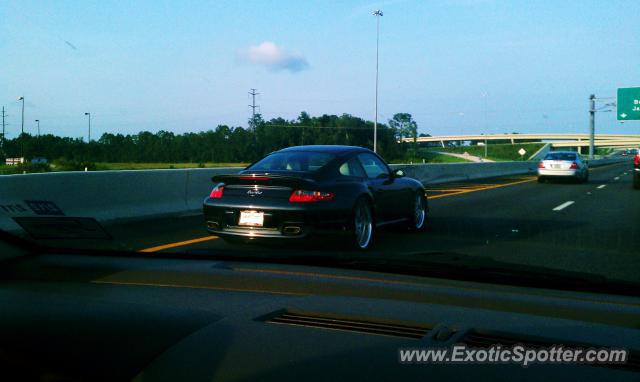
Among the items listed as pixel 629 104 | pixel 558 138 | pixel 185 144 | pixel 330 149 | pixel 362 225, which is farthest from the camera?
pixel 558 138

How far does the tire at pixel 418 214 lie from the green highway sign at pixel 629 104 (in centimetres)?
4076

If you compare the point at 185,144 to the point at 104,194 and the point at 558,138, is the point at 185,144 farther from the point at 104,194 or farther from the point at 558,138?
the point at 558,138

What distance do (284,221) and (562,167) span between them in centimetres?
2209

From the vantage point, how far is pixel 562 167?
26109mm

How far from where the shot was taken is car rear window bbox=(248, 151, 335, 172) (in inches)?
300

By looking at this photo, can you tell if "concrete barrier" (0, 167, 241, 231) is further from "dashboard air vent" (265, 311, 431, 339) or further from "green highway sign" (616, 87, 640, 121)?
"green highway sign" (616, 87, 640, 121)

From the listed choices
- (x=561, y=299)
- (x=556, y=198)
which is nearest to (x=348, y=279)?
(x=561, y=299)

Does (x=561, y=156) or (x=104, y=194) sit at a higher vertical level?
(x=561, y=156)

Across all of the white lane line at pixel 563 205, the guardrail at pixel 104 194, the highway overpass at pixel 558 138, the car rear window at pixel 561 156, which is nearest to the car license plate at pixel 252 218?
the guardrail at pixel 104 194

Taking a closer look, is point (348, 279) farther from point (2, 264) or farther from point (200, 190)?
point (200, 190)

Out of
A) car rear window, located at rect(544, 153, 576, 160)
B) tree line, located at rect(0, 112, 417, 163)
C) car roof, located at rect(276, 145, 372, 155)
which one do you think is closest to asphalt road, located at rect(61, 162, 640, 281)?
car roof, located at rect(276, 145, 372, 155)

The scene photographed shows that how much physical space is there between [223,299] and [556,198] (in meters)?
15.9

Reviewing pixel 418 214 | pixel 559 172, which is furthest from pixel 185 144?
pixel 559 172

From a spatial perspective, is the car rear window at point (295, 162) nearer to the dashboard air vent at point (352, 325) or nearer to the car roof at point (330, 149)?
the car roof at point (330, 149)
